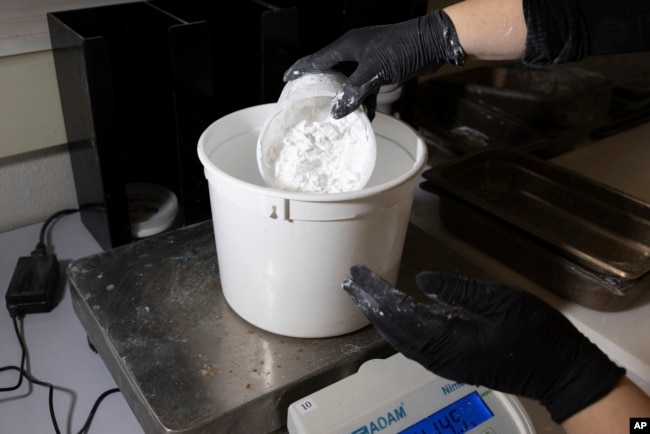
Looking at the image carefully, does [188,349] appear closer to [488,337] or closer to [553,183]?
[488,337]

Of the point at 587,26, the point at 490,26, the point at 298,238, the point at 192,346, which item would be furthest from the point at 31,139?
the point at 587,26

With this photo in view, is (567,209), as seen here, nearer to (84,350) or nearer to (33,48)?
(84,350)

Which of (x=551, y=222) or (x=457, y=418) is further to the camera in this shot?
(x=551, y=222)

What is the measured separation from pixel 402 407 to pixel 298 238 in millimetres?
236

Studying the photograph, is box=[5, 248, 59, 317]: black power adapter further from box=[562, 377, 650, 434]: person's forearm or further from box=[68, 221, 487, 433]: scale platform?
box=[562, 377, 650, 434]: person's forearm

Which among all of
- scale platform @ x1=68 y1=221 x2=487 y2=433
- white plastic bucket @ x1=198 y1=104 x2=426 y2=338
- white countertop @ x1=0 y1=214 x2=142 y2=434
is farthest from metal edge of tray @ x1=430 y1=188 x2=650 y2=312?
white countertop @ x1=0 y1=214 x2=142 y2=434

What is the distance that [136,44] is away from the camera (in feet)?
3.67

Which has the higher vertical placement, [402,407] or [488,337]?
[488,337]

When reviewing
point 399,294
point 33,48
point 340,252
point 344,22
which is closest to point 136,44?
point 33,48

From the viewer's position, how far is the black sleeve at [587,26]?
2.57ft

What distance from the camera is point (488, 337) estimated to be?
2.16 feet

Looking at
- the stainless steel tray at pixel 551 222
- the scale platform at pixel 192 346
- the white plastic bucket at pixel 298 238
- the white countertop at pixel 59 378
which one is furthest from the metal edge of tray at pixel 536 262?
the white countertop at pixel 59 378

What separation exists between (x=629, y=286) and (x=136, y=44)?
928 millimetres

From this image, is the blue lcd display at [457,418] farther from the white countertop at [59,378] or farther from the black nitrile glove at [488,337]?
the white countertop at [59,378]
